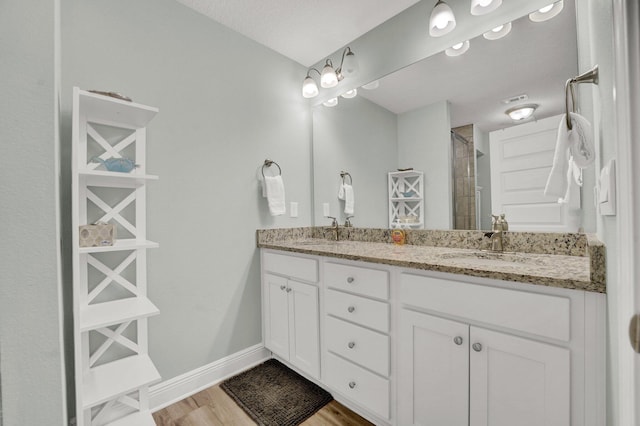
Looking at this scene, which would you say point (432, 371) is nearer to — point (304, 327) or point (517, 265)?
point (517, 265)

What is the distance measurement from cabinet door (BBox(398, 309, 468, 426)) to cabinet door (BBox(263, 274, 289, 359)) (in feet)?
2.86

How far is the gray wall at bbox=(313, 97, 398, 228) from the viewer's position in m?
2.02

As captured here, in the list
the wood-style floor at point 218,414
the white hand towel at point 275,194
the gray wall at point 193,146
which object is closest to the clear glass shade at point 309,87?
the gray wall at point 193,146

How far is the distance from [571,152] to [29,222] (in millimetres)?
1707

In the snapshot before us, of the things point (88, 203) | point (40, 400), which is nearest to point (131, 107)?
point (88, 203)

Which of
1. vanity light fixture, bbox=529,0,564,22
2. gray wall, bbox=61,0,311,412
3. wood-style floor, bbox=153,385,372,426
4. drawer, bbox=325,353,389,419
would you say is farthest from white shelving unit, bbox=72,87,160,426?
vanity light fixture, bbox=529,0,564,22

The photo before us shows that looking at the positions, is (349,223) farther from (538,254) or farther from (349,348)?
(538,254)

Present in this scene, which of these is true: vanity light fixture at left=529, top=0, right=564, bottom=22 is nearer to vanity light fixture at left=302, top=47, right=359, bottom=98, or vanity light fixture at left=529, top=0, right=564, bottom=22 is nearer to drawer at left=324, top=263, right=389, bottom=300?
vanity light fixture at left=302, top=47, right=359, bottom=98

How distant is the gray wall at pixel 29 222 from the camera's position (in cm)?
75

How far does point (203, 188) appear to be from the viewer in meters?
1.83

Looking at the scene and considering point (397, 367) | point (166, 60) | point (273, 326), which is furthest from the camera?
point (273, 326)

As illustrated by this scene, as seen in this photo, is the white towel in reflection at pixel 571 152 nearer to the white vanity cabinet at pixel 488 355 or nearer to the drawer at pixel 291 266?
the white vanity cabinet at pixel 488 355

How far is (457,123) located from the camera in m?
1.64

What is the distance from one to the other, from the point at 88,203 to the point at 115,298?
1.69 feet
